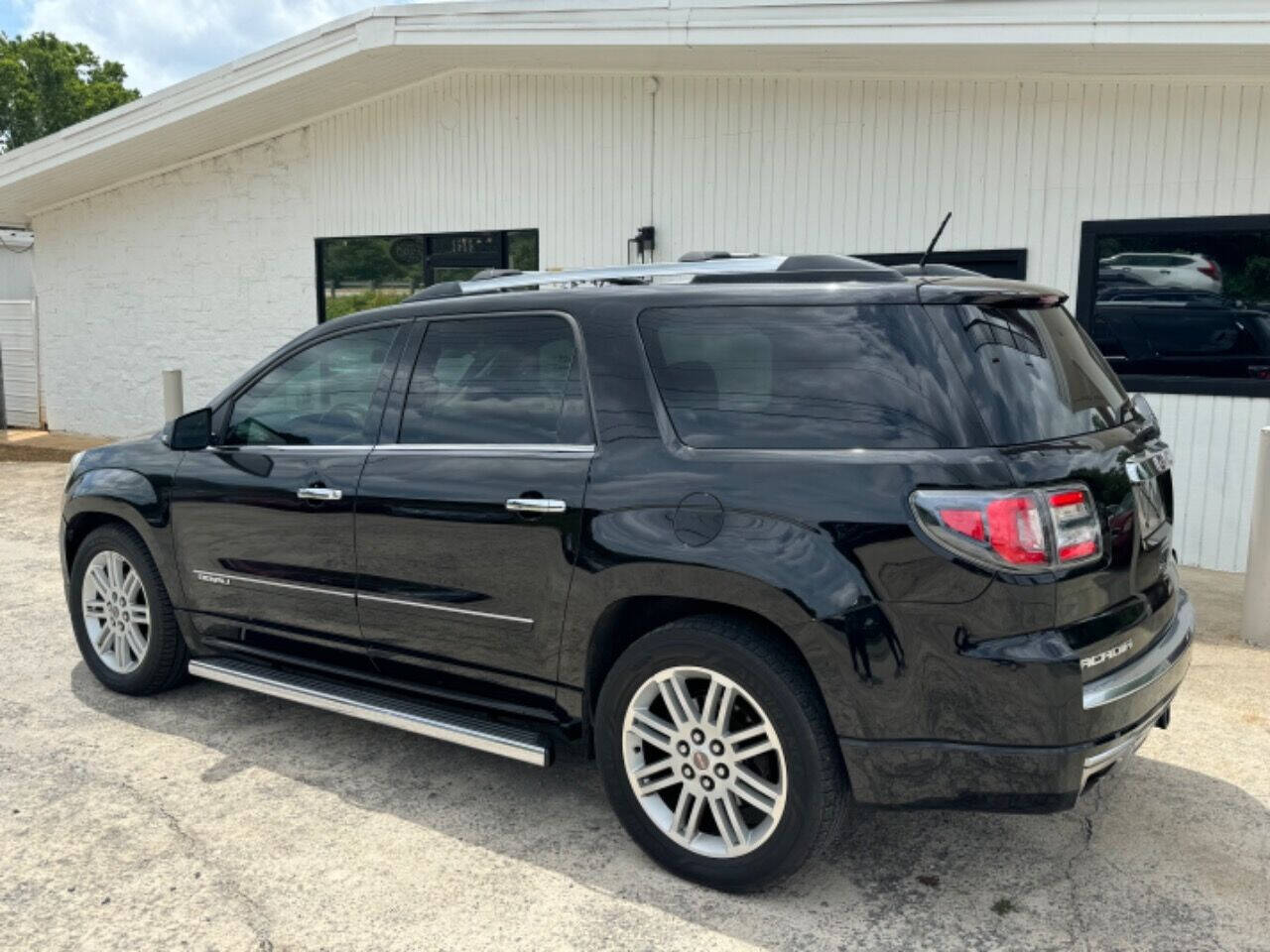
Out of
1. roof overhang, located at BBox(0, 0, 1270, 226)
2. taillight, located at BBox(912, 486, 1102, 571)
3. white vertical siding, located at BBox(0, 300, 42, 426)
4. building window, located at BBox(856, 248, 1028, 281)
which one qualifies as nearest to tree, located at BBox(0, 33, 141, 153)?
white vertical siding, located at BBox(0, 300, 42, 426)

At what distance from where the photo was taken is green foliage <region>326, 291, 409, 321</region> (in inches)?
441

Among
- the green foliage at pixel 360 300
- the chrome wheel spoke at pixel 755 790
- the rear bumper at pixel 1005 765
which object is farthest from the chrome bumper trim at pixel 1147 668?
the green foliage at pixel 360 300

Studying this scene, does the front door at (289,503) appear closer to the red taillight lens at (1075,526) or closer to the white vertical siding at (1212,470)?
the red taillight lens at (1075,526)

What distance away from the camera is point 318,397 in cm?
430

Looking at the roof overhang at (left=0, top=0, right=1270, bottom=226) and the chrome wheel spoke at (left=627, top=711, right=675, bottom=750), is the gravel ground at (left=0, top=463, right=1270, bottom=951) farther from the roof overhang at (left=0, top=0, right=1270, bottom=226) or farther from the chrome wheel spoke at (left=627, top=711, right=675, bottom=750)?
the roof overhang at (left=0, top=0, right=1270, bottom=226)

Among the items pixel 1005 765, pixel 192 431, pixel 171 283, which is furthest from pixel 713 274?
pixel 171 283

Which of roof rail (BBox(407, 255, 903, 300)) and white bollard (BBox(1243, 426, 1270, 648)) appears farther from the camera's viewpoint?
white bollard (BBox(1243, 426, 1270, 648))

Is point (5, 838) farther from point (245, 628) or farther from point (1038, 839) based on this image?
point (1038, 839)

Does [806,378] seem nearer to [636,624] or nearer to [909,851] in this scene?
[636,624]

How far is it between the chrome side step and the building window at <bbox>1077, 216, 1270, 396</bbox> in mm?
5631

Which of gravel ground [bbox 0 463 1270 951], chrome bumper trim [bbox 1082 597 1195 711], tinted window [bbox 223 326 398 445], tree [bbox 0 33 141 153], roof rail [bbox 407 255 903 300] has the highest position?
tree [bbox 0 33 141 153]

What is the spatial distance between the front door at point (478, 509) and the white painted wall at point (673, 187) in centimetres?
522

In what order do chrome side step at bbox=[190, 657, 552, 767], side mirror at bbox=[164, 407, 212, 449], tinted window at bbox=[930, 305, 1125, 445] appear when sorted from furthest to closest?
side mirror at bbox=[164, 407, 212, 449] < chrome side step at bbox=[190, 657, 552, 767] < tinted window at bbox=[930, 305, 1125, 445]

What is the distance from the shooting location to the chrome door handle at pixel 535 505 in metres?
3.43
